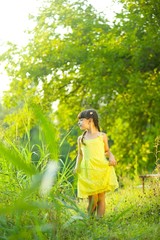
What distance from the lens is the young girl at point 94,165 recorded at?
233 inches

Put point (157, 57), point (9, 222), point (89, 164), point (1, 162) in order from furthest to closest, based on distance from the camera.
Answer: point (157, 57) → point (89, 164) → point (1, 162) → point (9, 222)

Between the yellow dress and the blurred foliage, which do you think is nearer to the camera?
the yellow dress

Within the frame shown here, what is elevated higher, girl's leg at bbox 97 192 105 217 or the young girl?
the young girl

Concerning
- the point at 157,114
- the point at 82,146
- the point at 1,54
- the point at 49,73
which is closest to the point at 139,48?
the point at 157,114

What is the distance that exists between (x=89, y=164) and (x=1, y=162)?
1.82 m

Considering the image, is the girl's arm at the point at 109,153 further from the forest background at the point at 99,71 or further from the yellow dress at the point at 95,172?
the forest background at the point at 99,71

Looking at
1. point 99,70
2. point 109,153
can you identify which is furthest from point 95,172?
point 99,70

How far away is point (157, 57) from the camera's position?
1197 cm

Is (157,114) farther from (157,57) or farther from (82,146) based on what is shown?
(82,146)

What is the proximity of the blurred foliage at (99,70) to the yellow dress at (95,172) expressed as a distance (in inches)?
203

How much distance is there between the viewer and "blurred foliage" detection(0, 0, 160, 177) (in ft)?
37.3

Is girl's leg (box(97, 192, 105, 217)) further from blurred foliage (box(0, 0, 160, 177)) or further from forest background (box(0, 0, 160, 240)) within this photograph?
blurred foliage (box(0, 0, 160, 177))

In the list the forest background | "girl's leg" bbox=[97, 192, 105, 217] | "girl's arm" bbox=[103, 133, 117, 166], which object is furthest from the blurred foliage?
"girl's leg" bbox=[97, 192, 105, 217]

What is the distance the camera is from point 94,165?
6000mm
